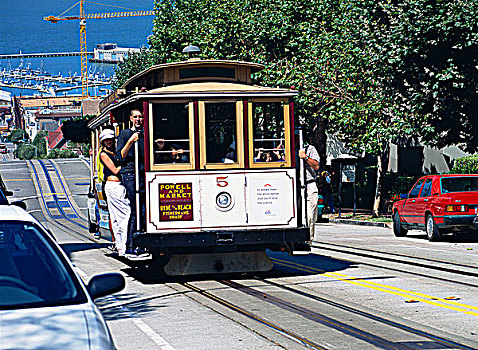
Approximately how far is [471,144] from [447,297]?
15.5 metres

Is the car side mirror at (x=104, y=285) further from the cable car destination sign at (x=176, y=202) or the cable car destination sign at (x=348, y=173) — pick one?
the cable car destination sign at (x=348, y=173)

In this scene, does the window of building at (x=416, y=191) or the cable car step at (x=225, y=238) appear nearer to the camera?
the cable car step at (x=225, y=238)

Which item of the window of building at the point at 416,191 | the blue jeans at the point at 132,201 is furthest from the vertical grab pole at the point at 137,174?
the window of building at the point at 416,191

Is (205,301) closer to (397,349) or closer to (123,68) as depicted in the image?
(397,349)

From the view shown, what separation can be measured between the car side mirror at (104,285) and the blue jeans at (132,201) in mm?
6004

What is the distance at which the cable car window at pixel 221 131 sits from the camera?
11898 millimetres

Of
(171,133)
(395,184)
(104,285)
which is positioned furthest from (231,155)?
(395,184)

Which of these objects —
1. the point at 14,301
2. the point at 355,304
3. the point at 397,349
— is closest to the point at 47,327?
the point at 14,301

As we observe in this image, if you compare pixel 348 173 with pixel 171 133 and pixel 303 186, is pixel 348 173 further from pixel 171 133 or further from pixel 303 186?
pixel 171 133

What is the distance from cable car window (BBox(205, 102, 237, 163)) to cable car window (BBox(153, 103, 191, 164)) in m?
0.34

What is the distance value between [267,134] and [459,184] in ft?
29.8

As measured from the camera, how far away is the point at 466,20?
71.7ft

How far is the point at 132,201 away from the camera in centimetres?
1193

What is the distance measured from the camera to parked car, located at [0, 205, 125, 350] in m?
4.27
